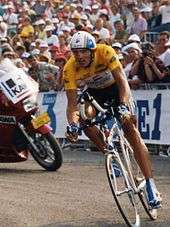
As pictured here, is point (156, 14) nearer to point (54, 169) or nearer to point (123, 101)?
point (54, 169)

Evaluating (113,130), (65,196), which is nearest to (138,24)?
(65,196)

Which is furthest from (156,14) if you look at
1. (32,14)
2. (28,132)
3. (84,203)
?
(84,203)

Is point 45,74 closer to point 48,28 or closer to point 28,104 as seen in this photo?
point 28,104

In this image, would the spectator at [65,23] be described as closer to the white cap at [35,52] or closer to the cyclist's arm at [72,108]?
the white cap at [35,52]

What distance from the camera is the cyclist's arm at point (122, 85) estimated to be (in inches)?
302

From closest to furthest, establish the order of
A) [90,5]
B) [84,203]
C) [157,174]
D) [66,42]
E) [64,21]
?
[84,203], [157,174], [66,42], [64,21], [90,5]

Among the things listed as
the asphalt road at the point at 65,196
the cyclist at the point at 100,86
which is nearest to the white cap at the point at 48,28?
the asphalt road at the point at 65,196

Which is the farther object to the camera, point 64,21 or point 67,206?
point 64,21

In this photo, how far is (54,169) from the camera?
1131 centimetres

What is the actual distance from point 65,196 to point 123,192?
2.20 m

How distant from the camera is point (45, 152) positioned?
11.2 meters

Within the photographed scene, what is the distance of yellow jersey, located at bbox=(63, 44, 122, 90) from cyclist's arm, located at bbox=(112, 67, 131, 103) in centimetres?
7

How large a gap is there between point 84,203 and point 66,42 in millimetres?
10280

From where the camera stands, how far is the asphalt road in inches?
301
